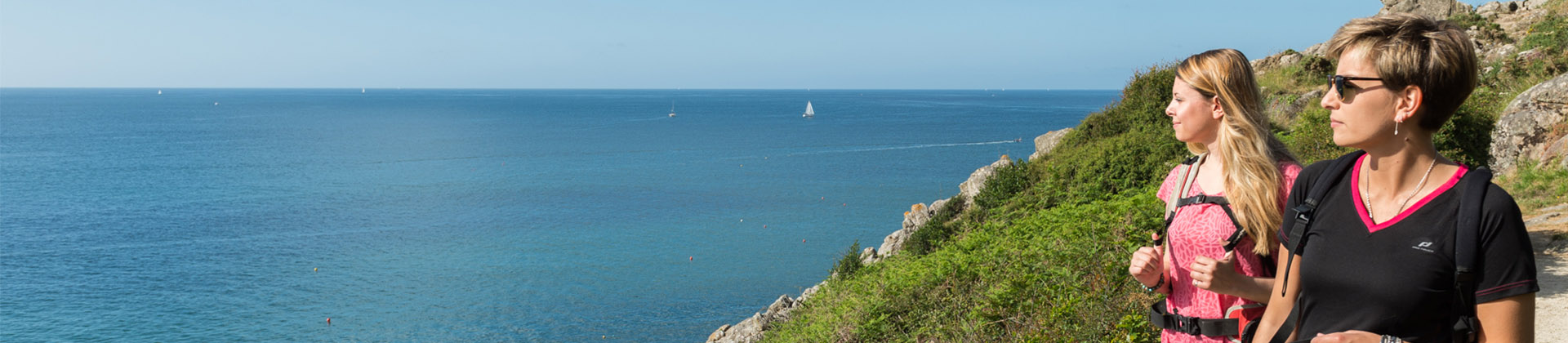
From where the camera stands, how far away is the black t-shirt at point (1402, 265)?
1870 millimetres

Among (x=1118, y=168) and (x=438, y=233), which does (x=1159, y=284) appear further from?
(x=438, y=233)

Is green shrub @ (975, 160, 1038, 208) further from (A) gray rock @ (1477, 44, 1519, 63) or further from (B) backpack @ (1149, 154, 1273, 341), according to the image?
(B) backpack @ (1149, 154, 1273, 341)

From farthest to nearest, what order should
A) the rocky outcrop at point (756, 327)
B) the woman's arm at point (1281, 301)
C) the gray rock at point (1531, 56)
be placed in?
1. the rocky outcrop at point (756, 327)
2. the gray rock at point (1531, 56)
3. the woman's arm at point (1281, 301)

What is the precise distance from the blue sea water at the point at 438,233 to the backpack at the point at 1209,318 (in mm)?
23824

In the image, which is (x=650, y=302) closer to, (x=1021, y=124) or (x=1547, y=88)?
(x=1547, y=88)

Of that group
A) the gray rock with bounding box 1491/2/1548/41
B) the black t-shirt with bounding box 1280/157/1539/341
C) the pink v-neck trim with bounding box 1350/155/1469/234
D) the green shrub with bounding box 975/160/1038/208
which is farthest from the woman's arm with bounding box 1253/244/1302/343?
the gray rock with bounding box 1491/2/1548/41

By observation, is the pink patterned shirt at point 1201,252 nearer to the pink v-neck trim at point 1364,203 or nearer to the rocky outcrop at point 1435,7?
the pink v-neck trim at point 1364,203

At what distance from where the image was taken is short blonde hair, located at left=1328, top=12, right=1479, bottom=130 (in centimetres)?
199

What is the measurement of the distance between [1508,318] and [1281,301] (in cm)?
59

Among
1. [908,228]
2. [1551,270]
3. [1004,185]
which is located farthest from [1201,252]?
[908,228]

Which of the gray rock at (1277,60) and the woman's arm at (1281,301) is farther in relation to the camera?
the gray rock at (1277,60)

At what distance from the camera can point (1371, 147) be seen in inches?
84.7

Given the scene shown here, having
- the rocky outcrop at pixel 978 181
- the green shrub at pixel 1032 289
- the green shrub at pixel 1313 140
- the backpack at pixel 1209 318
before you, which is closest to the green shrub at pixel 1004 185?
the rocky outcrop at pixel 978 181

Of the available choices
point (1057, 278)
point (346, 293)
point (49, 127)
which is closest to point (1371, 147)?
point (1057, 278)
